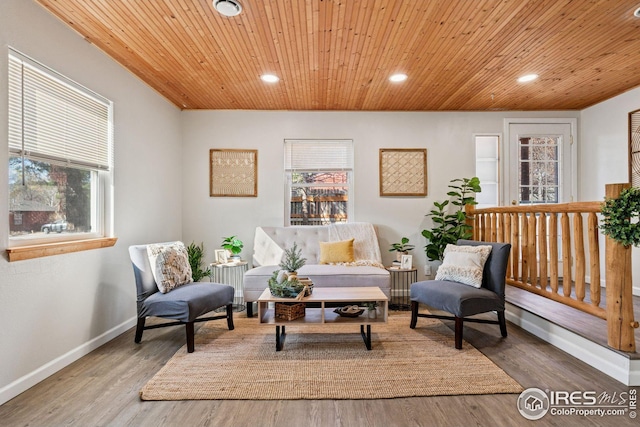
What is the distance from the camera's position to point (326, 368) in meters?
2.37

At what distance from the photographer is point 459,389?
2098mm

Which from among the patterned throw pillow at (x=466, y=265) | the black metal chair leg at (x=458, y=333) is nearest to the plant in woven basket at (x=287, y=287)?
the black metal chair leg at (x=458, y=333)

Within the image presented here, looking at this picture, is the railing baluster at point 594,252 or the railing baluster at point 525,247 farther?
the railing baluster at point 525,247

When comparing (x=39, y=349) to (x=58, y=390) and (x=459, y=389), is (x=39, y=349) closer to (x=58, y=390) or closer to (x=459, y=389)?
(x=58, y=390)

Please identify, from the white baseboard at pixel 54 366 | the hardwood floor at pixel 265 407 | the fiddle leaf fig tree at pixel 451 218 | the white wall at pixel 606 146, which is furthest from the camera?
the fiddle leaf fig tree at pixel 451 218

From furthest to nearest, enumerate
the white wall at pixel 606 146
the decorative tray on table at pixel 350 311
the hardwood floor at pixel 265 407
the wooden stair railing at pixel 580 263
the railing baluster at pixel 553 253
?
1. the white wall at pixel 606 146
2. the railing baluster at pixel 553 253
3. the decorative tray on table at pixel 350 311
4. the wooden stair railing at pixel 580 263
5. the hardwood floor at pixel 265 407

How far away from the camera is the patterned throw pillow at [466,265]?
9.72ft

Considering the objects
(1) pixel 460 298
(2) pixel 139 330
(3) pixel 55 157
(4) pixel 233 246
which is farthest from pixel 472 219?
(3) pixel 55 157

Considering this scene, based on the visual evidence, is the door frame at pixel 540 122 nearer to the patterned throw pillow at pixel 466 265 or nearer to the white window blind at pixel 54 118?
the patterned throw pillow at pixel 466 265

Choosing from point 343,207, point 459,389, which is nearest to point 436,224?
point 343,207

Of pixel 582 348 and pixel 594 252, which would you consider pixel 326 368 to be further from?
pixel 594 252

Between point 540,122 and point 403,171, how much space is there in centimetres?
206

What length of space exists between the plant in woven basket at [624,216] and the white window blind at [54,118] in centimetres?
388

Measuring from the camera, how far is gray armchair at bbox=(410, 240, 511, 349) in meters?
2.69
